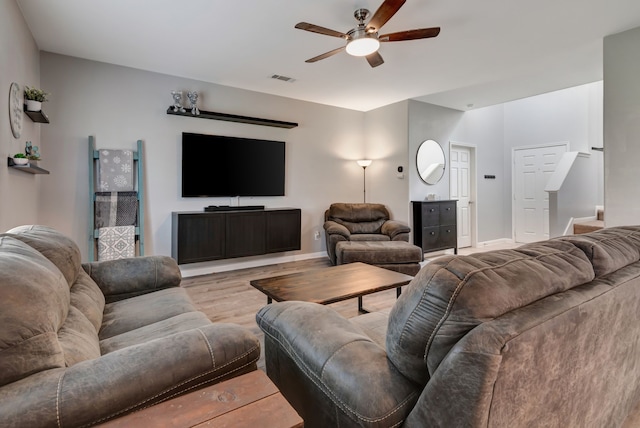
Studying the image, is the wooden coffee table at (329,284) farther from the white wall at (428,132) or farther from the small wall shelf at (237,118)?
the white wall at (428,132)

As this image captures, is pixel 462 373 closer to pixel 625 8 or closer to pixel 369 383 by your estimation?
pixel 369 383

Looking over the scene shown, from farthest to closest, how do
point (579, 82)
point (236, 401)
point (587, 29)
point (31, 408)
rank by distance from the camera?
point (579, 82) < point (587, 29) < point (236, 401) < point (31, 408)

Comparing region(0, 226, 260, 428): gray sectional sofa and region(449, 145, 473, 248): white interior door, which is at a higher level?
region(449, 145, 473, 248): white interior door

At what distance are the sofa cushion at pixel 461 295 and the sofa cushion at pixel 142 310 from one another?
4.17 feet

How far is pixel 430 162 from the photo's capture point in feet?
18.2

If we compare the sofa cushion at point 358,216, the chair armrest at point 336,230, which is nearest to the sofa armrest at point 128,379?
the chair armrest at point 336,230

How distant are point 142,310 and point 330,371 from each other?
4.15 ft

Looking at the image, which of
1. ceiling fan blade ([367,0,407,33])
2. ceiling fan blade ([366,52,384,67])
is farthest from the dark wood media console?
ceiling fan blade ([367,0,407,33])

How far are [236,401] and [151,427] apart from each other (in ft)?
0.63

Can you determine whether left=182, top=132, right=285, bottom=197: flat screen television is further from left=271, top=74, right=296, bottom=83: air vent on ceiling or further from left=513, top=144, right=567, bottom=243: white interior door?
left=513, top=144, right=567, bottom=243: white interior door

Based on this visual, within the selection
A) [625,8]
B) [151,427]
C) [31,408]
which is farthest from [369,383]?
[625,8]

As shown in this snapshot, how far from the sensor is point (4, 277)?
0.88 meters

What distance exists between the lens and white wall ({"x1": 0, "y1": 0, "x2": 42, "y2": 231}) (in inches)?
89.7

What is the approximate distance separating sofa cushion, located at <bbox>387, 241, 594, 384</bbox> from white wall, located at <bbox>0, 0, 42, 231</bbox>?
279 cm
